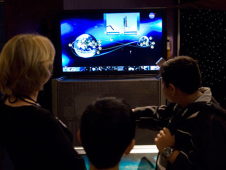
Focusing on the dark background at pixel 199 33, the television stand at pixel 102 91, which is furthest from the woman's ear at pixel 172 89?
the dark background at pixel 199 33

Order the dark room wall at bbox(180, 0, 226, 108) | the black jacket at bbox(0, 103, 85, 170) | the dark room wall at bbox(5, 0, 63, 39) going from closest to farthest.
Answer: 1. the black jacket at bbox(0, 103, 85, 170)
2. the dark room wall at bbox(5, 0, 63, 39)
3. the dark room wall at bbox(180, 0, 226, 108)

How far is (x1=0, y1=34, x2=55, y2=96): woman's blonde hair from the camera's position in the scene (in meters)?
1.17

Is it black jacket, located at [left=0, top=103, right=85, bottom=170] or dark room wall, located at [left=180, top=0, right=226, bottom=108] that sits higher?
dark room wall, located at [left=180, top=0, right=226, bottom=108]

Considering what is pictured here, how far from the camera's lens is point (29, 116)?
1.12 metres

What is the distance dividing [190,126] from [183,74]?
0.72 feet

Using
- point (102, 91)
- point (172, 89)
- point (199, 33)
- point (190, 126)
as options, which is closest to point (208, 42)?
point (199, 33)

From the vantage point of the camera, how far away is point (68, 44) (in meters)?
2.12

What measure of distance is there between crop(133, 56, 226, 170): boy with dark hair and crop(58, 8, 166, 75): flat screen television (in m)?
0.67

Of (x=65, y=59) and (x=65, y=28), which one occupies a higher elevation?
(x=65, y=28)

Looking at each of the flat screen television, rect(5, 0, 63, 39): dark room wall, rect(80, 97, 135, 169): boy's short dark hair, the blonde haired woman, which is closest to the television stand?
the flat screen television

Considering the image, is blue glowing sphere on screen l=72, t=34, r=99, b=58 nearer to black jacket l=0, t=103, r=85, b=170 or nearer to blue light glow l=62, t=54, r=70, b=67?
blue light glow l=62, t=54, r=70, b=67

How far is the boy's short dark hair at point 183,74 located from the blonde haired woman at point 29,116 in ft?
1.64

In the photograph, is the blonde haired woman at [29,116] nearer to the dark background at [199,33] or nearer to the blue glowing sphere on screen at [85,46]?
the blue glowing sphere on screen at [85,46]

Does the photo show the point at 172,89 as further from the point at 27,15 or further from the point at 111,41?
the point at 27,15
